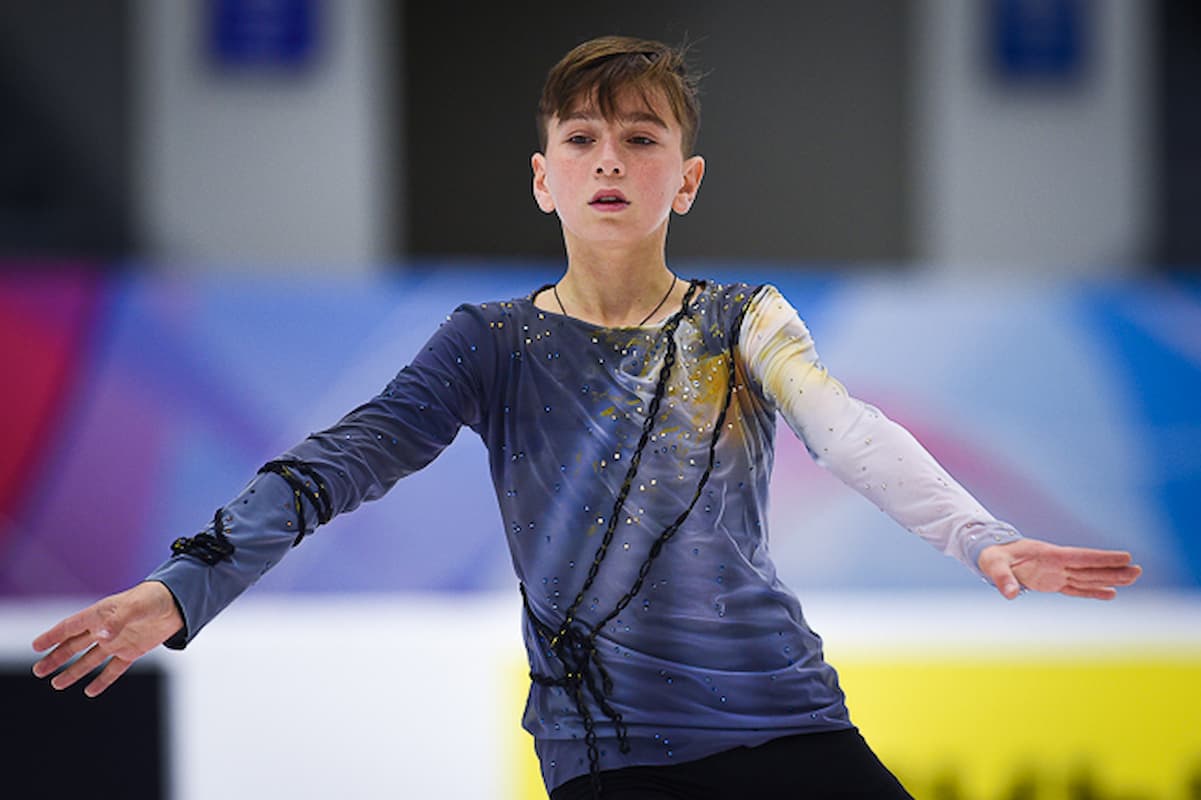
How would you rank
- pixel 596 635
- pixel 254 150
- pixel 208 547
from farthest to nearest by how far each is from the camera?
pixel 254 150, pixel 596 635, pixel 208 547

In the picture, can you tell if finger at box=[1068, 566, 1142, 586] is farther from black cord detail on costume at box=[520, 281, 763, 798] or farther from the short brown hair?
the short brown hair

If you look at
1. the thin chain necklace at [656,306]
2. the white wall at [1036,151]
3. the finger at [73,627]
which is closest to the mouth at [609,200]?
the thin chain necklace at [656,306]

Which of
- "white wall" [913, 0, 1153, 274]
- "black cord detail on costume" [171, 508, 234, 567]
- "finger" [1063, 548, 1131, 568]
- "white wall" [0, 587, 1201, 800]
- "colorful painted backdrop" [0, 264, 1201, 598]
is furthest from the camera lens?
"white wall" [913, 0, 1153, 274]

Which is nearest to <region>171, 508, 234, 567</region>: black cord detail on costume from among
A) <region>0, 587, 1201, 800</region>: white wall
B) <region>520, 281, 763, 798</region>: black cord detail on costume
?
<region>520, 281, 763, 798</region>: black cord detail on costume

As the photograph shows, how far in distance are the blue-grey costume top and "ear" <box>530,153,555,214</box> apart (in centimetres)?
16

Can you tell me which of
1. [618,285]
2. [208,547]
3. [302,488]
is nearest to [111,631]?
[208,547]

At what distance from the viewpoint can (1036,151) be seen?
7.17 metres

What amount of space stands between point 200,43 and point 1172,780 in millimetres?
5150

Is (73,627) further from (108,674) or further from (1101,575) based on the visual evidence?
(1101,575)

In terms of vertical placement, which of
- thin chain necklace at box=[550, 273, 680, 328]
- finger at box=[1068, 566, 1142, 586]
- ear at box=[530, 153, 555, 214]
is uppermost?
ear at box=[530, 153, 555, 214]

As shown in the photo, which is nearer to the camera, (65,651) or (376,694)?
(65,651)

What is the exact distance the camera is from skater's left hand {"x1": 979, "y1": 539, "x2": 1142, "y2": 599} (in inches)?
62.7

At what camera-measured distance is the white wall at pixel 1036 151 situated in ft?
23.5

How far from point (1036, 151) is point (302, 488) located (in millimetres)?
6121
